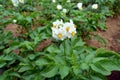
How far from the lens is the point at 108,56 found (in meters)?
2.75

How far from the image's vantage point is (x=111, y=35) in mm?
4137

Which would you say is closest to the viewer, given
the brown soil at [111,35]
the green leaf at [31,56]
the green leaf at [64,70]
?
the green leaf at [64,70]

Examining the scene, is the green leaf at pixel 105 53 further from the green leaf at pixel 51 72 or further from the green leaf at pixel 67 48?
the green leaf at pixel 51 72

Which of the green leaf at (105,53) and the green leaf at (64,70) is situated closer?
the green leaf at (64,70)

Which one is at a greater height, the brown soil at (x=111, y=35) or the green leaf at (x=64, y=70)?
the green leaf at (x=64, y=70)

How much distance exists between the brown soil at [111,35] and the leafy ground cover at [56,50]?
3 centimetres

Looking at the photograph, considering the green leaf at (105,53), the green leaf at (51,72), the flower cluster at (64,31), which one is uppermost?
the flower cluster at (64,31)

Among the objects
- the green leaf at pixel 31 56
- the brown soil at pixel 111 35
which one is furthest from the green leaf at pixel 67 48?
the brown soil at pixel 111 35

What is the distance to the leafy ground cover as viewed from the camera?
248 cm

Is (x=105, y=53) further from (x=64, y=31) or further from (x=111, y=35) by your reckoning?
(x=111, y=35)

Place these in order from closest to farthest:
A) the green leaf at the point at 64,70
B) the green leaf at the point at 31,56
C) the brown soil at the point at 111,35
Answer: the green leaf at the point at 64,70 → the green leaf at the point at 31,56 → the brown soil at the point at 111,35

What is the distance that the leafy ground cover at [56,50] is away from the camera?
2.48 m

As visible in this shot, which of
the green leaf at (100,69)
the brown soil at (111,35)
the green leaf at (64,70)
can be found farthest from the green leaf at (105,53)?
the brown soil at (111,35)

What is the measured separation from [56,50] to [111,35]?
1634 mm
